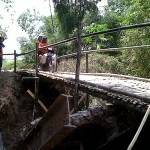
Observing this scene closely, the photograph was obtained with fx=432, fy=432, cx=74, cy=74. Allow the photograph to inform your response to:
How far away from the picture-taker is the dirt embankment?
12922 millimetres

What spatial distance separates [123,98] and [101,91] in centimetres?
90

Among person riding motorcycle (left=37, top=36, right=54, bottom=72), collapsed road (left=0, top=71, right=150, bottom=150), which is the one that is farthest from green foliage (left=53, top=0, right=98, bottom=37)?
collapsed road (left=0, top=71, right=150, bottom=150)

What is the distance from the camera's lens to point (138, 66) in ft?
56.6

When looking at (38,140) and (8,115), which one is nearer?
(38,140)

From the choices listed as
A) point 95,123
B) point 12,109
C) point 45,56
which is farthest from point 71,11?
point 95,123

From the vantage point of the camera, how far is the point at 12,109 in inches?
532

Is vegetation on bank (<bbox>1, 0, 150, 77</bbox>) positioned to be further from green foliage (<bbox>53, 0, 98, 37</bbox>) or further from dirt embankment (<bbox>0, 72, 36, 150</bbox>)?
dirt embankment (<bbox>0, 72, 36, 150</bbox>)

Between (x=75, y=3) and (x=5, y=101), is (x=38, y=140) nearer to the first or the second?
(x=5, y=101)

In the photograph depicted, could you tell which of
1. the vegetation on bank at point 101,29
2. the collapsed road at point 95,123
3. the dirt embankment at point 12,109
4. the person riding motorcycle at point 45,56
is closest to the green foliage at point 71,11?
the vegetation on bank at point 101,29

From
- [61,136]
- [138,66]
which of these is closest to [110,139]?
[61,136]

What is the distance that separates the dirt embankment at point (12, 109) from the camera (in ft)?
42.4

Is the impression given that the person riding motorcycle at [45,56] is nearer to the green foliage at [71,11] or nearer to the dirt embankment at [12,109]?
the dirt embankment at [12,109]

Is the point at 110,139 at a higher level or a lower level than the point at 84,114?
lower

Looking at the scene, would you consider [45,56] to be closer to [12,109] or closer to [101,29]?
[12,109]
